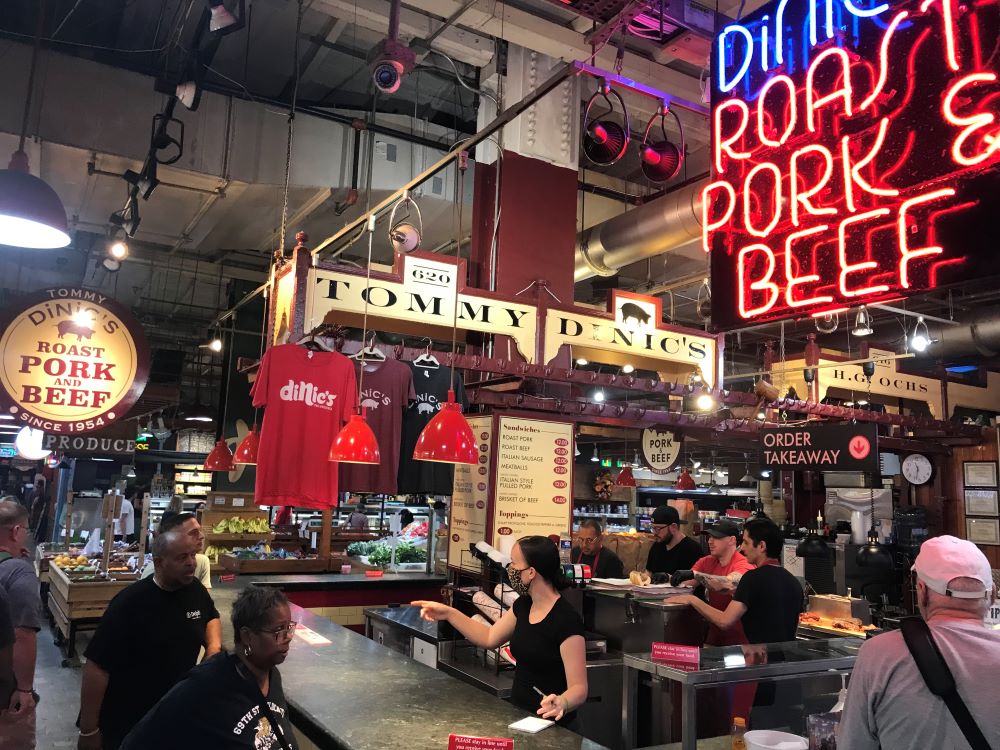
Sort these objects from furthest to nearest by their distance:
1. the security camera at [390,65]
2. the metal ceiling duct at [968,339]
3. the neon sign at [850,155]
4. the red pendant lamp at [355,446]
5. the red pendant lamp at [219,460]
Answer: the metal ceiling duct at [968,339]
the red pendant lamp at [219,460]
the security camera at [390,65]
the red pendant lamp at [355,446]
the neon sign at [850,155]

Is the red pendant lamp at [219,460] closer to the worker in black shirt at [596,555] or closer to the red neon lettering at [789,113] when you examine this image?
the worker in black shirt at [596,555]

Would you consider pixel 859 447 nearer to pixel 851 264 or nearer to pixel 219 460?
pixel 851 264

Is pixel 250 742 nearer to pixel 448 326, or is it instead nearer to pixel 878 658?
pixel 878 658

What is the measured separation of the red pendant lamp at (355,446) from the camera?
196 inches

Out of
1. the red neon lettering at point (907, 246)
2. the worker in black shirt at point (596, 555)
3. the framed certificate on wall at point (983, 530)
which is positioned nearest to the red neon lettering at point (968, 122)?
the red neon lettering at point (907, 246)

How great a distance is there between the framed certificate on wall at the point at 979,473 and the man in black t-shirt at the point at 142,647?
13.5 metres

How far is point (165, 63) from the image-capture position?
7320 millimetres

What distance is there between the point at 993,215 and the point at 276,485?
15.0ft

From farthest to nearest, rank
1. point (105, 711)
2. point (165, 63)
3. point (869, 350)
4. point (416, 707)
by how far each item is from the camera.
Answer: point (869, 350) → point (165, 63) → point (105, 711) → point (416, 707)

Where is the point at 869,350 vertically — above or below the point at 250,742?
above

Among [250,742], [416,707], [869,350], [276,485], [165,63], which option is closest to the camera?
[250,742]

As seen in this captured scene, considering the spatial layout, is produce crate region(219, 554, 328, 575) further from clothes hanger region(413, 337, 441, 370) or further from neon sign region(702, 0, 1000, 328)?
neon sign region(702, 0, 1000, 328)

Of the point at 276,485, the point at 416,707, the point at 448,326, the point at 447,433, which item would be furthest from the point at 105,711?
the point at 448,326

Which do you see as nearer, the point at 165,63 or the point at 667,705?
the point at 667,705
